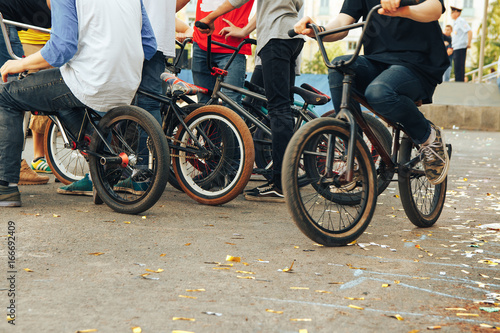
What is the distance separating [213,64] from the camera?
19.7ft

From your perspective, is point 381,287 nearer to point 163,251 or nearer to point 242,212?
point 163,251

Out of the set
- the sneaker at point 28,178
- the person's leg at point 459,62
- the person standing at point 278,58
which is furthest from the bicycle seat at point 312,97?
the person's leg at point 459,62

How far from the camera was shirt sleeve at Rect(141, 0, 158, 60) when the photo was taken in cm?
491

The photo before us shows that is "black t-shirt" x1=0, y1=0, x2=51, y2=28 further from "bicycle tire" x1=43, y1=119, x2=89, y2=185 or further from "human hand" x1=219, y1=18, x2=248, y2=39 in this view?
"human hand" x1=219, y1=18, x2=248, y2=39

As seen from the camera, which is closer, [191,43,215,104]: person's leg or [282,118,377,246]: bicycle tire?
[282,118,377,246]: bicycle tire

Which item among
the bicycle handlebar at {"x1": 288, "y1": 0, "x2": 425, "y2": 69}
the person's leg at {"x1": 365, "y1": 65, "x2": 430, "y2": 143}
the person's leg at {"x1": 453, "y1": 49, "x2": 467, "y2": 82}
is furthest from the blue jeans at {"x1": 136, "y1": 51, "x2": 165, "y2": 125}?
the person's leg at {"x1": 453, "y1": 49, "x2": 467, "y2": 82}

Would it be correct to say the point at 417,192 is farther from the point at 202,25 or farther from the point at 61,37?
the point at 61,37

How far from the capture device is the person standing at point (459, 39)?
1833 cm

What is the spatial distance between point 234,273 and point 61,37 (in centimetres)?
204

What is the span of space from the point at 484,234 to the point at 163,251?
2148 millimetres

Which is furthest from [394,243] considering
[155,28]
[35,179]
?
[35,179]

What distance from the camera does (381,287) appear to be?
3.07 m

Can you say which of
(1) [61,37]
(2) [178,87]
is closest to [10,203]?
(1) [61,37]

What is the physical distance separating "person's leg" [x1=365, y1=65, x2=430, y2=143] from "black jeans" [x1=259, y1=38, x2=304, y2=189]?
50.6 inches
